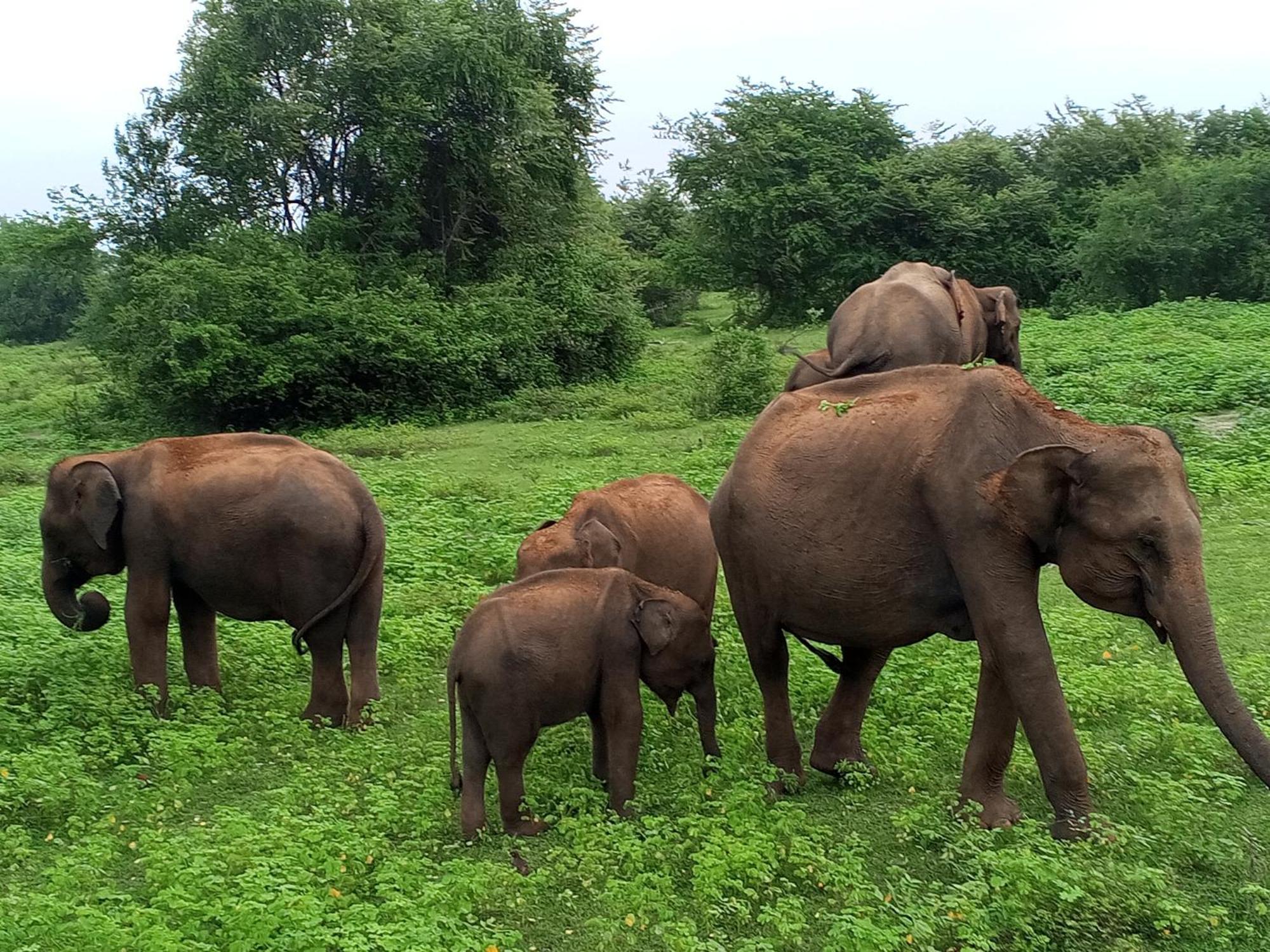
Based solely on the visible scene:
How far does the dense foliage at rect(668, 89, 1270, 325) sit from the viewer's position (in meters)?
28.5

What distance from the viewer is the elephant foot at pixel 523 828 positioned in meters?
5.80

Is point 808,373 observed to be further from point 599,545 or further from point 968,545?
point 968,545

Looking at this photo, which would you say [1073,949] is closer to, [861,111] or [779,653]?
[779,653]

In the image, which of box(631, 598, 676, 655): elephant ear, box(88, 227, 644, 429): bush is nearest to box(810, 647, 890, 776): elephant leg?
box(631, 598, 676, 655): elephant ear

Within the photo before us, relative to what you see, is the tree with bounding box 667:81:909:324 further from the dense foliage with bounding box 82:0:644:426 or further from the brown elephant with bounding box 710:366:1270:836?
the brown elephant with bounding box 710:366:1270:836

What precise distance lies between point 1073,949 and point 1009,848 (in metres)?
0.57

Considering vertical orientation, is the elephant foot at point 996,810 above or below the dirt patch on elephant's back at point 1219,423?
below

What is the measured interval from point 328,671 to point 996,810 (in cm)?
393

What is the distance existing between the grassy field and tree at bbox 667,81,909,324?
67.8 ft

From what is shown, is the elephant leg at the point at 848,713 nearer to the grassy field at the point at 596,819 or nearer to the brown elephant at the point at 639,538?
the grassy field at the point at 596,819

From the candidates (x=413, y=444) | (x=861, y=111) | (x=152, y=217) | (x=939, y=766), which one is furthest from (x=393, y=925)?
(x=861, y=111)

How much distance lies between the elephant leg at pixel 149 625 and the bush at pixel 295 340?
12155 mm

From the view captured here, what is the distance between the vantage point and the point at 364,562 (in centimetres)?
756

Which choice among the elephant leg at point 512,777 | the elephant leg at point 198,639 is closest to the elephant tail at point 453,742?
the elephant leg at point 512,777
